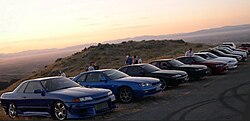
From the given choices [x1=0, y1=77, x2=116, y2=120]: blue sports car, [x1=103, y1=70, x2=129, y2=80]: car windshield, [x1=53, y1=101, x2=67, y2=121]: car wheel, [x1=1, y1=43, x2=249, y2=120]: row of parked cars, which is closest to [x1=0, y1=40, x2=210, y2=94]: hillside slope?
Answer: [x1=1, y1=43, x2=249, y2=120]: row of parked cars

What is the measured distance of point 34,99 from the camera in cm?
1173

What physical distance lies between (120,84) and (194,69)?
6.32 metres

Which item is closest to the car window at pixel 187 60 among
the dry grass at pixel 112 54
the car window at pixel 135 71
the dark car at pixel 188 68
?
the dark car at pixel 188 68

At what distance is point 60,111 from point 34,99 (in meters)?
1.11

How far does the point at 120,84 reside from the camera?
45.3 ft

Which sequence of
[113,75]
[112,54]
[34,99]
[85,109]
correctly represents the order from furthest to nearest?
[112,54], [113,75], [34,99], [85,109]

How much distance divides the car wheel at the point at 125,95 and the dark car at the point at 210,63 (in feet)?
27.8

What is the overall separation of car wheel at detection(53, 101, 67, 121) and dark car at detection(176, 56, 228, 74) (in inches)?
462

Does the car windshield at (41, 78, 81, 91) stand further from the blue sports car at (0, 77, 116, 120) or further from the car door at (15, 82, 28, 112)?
the car door at (15, 82, 28, 112)

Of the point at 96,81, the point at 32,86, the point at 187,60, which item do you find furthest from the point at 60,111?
the point at 187,60

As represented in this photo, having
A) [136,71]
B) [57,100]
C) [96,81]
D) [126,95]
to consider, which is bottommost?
[126,95]

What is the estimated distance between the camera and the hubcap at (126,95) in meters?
13.7

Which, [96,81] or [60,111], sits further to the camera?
[96,81]

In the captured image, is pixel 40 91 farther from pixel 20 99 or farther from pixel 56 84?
pixel 20 99
